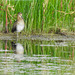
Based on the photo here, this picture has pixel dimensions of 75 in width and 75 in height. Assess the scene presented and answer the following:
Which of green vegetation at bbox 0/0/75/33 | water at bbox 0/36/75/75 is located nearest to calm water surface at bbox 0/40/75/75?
water at bbox 0/36/75/75

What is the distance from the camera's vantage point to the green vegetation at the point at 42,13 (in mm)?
10359

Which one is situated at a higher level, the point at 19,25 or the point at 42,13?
the point at 42,13

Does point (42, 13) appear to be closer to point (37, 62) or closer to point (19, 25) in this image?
point (19, 25)

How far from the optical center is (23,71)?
15.6 feet

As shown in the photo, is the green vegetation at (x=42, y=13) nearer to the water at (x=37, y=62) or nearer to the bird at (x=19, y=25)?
the bird at (x=19, y=25)

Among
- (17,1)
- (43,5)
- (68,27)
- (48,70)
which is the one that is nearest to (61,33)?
(68,27)

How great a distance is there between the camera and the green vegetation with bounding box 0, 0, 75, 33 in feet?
34.0

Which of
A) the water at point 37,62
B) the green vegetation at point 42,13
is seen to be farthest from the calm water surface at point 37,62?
the green vegetation at point 42,13

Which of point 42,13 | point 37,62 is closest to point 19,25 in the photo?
point 42,13

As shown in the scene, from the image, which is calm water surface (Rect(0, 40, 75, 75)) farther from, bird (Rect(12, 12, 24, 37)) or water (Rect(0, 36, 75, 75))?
bird (Rect(12, 12, 24, 37))

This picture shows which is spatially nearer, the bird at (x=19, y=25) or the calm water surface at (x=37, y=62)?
the calm water surface at (x=37, y=62)

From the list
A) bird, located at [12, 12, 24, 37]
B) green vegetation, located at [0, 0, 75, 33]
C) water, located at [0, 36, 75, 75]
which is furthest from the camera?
bird, located at [12, 12, 24, 37]

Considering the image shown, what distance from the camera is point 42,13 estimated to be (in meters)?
10.5

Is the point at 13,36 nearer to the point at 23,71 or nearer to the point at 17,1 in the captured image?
the point at 17,1
